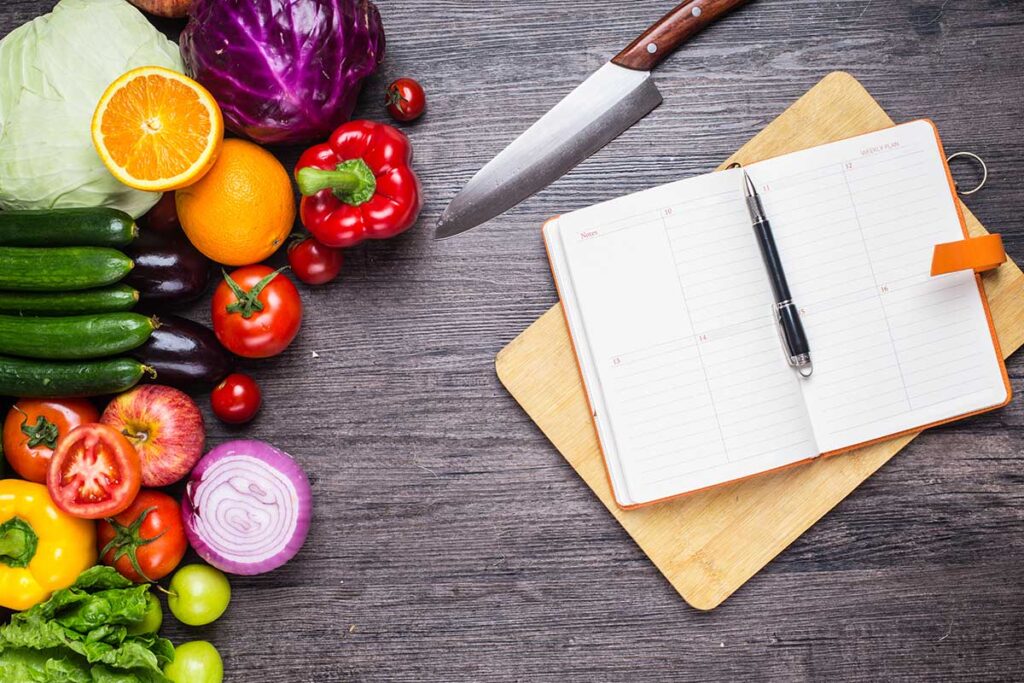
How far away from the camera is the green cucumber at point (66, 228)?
1.05 meters

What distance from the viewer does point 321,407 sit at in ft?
3.91

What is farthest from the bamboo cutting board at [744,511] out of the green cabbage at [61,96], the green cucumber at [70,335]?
the green cabbage at [61,96]

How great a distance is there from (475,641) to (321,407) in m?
0.44

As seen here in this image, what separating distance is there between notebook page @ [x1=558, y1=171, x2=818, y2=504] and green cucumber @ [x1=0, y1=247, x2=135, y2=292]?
67 cm

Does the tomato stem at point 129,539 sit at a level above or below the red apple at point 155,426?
below

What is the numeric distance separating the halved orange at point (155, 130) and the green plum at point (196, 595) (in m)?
0.57

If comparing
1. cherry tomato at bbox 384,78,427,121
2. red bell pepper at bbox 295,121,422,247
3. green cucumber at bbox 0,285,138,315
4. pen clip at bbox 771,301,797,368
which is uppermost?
cherry tomato at bbox 384,78,427,121

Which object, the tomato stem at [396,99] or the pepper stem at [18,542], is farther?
the tomato stem at [396,99]

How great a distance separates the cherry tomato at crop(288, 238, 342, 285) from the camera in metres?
1.14

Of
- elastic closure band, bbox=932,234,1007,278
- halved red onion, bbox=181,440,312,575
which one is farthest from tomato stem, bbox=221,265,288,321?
elastic closure band, bbox=932,234,1007,278

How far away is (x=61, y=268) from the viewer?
3.40 ft

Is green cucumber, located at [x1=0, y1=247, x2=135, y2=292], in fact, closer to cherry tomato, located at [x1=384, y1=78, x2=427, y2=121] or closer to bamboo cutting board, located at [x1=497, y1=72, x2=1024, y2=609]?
cherry tomato, located at [x1=384, y1=78, x2=427, y2=121]

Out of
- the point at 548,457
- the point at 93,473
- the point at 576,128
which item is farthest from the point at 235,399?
the point at 576,128

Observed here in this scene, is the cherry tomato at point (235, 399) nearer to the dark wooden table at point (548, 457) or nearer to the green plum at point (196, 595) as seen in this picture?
the dark wooden table at point (548, 457)
